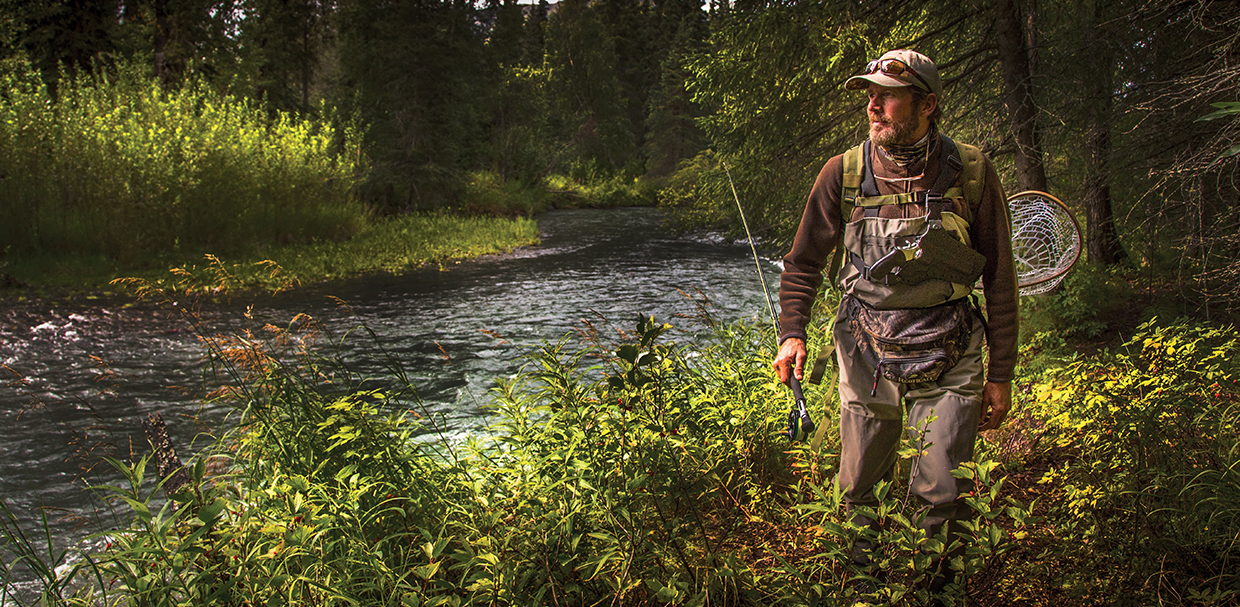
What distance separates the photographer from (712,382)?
490 centimetres

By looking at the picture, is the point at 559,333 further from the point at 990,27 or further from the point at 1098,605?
the point at 1098,605

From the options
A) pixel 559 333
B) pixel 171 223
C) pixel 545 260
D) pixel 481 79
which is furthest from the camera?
pixel 481 79

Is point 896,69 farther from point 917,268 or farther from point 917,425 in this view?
point 917,425

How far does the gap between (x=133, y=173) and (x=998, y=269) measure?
14.7 metres

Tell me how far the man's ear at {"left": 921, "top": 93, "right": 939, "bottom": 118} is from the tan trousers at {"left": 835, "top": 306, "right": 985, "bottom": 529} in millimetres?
774

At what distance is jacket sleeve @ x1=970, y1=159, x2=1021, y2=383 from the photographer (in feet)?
8.71

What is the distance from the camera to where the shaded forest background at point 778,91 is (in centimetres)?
590

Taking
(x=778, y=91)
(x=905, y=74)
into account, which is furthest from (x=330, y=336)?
(x=778, y=91)

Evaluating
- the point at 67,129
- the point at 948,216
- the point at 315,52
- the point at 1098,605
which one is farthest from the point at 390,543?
the point at 315,52

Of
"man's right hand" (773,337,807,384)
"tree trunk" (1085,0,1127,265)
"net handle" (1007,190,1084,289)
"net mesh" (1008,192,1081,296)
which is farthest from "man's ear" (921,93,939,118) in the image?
"tree trunk" (1085,0,1127,265)

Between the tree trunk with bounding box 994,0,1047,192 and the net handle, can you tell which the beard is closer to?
the net handle

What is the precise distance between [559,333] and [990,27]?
19.5ft

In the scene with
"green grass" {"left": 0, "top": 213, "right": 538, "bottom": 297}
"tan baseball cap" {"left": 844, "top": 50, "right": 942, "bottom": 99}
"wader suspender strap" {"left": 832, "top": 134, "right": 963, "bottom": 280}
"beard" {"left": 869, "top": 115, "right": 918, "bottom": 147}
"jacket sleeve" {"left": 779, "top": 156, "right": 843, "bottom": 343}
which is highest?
"tan baseball cap" {"left": 844, "top": 50, "right": 942, "bottom": 99}

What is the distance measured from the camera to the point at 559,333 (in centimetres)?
987
